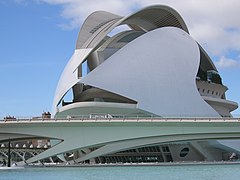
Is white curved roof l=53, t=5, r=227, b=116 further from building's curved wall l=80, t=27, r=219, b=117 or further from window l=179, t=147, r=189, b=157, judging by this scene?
window l=179, t=147, r=189, b=157

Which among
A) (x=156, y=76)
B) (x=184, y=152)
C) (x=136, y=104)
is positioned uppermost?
(x=156, y=76)

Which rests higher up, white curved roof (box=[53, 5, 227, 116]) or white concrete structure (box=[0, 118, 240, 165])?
white curved roof (box=[53, 5, 227, 116])

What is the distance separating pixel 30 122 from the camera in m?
37.4

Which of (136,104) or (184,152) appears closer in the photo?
(136,104)

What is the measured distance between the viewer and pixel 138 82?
45969 millimetres

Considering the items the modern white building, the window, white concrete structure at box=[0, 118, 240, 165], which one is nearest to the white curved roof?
the modern white building

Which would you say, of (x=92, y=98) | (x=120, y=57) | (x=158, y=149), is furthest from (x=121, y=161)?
(x=120, y=57)

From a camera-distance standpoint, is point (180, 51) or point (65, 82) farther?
point (180, 51)

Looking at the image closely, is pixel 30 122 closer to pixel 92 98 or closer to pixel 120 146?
pixel 120 146

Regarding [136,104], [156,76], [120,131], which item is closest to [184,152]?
[136,104]

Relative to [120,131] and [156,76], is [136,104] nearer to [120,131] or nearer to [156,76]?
[156,76]

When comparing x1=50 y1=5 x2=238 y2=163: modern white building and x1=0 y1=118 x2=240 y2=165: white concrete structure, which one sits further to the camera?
x1=50 y1=5 x2=238 y2=163: modern white building

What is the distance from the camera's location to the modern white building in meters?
44.7

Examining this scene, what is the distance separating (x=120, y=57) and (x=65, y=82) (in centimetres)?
580
